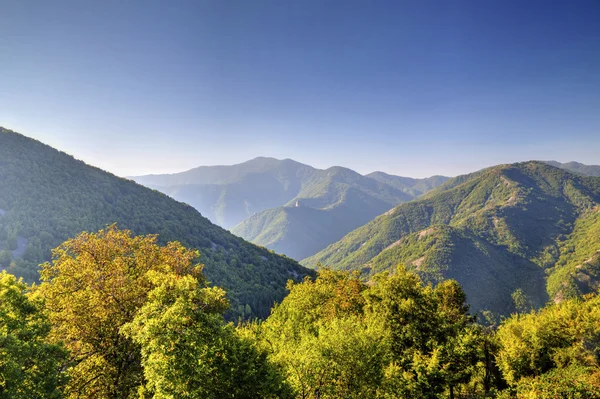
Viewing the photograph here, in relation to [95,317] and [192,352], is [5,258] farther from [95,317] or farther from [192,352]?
[192,352]

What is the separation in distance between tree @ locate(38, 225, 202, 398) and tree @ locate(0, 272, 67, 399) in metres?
2.33

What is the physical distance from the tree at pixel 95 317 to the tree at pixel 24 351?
2329 millimetres

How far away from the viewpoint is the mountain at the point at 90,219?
10006cm

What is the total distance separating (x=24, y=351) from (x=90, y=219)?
412 ft

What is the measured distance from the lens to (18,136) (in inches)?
5241

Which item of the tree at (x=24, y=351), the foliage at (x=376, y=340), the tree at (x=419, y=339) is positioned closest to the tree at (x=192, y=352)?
the tree at (x=24, y=351)

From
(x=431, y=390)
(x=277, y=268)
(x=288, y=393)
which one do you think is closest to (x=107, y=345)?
(x=288, y=393)

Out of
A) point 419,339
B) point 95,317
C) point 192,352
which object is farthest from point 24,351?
point 419,339

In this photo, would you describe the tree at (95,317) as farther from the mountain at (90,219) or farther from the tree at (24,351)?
the mountain at (90,219)

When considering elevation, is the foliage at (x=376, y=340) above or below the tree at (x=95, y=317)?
below

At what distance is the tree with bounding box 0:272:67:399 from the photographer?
49.1 feet

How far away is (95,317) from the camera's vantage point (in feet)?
70.6

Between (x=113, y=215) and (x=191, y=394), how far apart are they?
136m

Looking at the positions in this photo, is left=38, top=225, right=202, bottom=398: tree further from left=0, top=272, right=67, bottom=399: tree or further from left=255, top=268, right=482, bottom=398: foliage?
left=255, top=268, right=482, bottom=398: foliage
